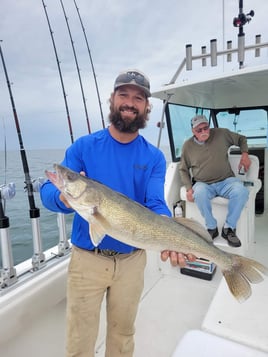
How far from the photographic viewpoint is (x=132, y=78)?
1.66 meters

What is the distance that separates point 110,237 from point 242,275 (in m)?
0.75

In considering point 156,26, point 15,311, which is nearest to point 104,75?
point 156,26

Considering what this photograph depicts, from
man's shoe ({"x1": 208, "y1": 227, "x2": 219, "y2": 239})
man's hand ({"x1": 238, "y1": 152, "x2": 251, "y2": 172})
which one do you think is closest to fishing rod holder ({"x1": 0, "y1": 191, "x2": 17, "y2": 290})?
man's shoe ({"x1": 208, "y1": 227, "x2": 219, "y2": 239})

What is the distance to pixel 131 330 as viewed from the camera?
5.71 feet

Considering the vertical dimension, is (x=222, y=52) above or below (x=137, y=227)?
above

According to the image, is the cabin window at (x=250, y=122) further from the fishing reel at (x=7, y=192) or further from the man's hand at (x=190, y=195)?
the fishing reel at (x=7, y=192)

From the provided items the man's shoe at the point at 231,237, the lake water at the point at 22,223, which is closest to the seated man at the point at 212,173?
the man's shoe at the point at 231,237

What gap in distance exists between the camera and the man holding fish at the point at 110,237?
157cm

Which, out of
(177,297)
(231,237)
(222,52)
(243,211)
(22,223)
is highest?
(222,52)

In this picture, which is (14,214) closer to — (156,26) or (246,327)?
(156,26)

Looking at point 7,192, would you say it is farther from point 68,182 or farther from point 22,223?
point 22,223

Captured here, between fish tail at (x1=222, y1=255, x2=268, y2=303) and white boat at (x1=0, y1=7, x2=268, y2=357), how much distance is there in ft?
1.23

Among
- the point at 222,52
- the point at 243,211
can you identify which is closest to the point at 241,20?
the point at 222,52

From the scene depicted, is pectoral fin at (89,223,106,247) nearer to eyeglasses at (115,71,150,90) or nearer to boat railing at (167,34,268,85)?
eyeglasses at (115,71,150,90)
